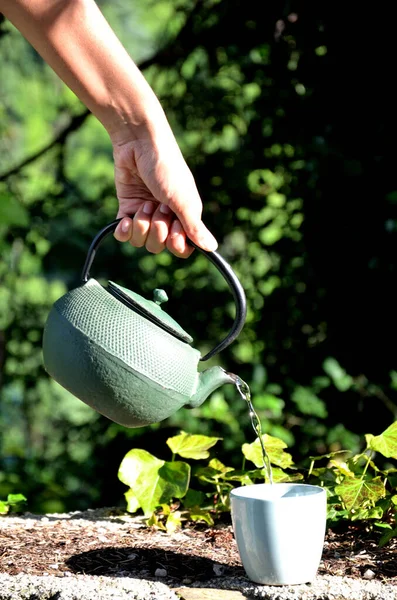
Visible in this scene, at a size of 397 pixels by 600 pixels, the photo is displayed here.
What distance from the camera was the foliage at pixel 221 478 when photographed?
6.30 ft

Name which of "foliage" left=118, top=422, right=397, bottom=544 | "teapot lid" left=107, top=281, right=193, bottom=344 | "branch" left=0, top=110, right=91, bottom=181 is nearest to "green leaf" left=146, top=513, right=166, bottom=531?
"foliage" left=118, top=422, right=397, bottom=544

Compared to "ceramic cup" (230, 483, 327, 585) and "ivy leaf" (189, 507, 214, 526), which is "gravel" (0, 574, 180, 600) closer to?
"ceramic cup" (230, 483, 327, 585)

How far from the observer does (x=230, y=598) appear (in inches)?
60.0

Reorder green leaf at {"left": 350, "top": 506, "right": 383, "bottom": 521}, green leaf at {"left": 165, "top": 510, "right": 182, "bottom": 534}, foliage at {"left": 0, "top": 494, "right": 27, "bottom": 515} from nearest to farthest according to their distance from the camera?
green leaf at {"left": 350, "top": 506, "right": 383, "bottom": 521} < green leaf at {"left": 165, "top": 510, "right": 182, "bottom": 534} < foliage at {"left": 0, "top": 494, "right": 27, "bottom": 515}

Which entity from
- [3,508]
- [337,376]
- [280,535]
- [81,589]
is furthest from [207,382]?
[337,376]

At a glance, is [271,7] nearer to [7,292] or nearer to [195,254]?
[195,254]

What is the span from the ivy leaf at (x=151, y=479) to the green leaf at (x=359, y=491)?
41 cm

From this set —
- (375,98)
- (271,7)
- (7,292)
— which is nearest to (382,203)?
(375,98)

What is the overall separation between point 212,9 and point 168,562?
7.10 feet

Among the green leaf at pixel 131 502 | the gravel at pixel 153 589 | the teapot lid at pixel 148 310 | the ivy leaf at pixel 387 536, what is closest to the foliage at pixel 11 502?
the green leaf at pixel 131 502

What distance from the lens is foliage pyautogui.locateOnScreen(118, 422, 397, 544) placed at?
1.92m

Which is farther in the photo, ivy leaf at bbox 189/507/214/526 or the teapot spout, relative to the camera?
ivy leaf at bbox 189/507/214/526

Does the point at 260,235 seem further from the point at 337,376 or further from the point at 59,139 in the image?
the point at 59,139

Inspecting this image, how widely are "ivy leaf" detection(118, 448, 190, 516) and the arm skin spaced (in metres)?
0.66
